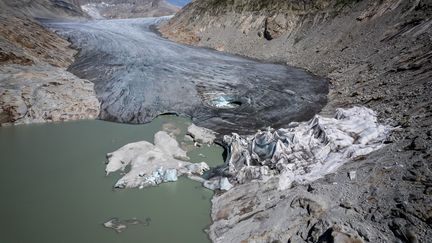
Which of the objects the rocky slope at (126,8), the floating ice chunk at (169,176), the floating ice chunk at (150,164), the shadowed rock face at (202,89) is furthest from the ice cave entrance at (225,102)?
the rocky slope at (126,8)

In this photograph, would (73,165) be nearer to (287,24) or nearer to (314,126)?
(314,126)

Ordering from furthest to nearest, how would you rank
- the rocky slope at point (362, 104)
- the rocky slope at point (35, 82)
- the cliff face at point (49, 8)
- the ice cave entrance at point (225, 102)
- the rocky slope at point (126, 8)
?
the rocky slope at point (126, 8)
the cliff face at point (49, 8)
the ice cave entrance at point (225, 102)
the rocky slope at point (35, 82)
the rocky slope at point (362, 104)

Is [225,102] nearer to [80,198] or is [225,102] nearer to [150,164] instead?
[150,164]

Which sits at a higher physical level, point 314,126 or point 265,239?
point 314,126

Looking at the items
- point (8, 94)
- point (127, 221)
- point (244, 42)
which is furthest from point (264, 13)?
point (127, 221)

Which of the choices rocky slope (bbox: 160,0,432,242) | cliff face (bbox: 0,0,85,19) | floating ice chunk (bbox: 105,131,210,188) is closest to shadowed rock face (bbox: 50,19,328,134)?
rocky slope (bbox: 160,0,432,242)

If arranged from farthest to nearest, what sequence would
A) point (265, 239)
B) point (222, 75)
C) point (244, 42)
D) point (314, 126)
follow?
point (244, 42) < point (222, 75) < point (314, 126) < point (265, 239)

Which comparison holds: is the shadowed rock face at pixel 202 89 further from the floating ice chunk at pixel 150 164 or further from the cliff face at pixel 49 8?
the cliff face at pixel 49 8

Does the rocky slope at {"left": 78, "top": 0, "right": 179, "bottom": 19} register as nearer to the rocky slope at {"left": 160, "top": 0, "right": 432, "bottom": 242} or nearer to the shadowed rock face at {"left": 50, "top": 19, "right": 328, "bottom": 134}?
the rocky slope at {"left": 160, "top": 0, "right": 432, "bottom": 242}
